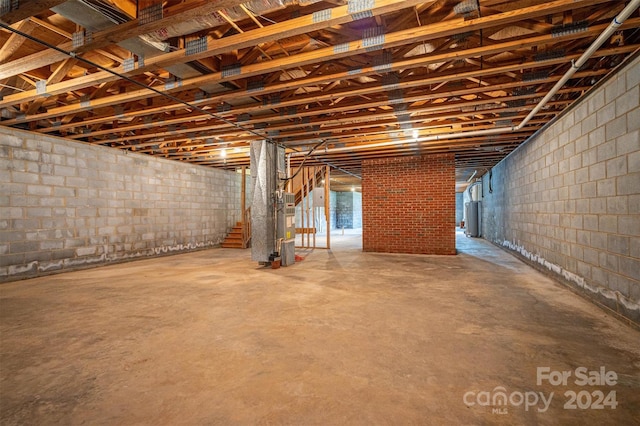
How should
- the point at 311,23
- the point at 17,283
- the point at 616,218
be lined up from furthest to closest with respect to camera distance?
the point at 17,283 < the point at 616,218 < the point at 311,23

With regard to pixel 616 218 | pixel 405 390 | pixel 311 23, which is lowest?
pixel 405 390

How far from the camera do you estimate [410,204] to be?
26.1 ft

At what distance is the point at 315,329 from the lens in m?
2.80

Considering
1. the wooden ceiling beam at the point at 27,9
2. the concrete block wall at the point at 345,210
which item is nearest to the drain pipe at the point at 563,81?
the wooden ceiling beam at the point at 27,9

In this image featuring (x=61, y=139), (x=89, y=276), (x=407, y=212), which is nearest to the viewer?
(x=89, y=276)

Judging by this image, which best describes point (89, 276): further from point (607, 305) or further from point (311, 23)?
point (607, 305)

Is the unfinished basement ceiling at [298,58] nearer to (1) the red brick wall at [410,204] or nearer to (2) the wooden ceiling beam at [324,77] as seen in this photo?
(2) the wooden ceiling beam at [324,77]

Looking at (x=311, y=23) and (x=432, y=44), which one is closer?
(x=311, y=23)

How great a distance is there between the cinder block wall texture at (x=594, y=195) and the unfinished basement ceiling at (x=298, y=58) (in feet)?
1.18

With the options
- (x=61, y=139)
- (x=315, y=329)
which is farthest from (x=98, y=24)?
(x=61, y=139)

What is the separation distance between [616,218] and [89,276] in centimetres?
748

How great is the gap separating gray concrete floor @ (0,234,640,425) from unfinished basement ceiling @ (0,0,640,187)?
8.24 feet

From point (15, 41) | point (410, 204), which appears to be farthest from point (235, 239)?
point (15, 41)

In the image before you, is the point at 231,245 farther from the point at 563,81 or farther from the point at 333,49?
the point at 563,81
